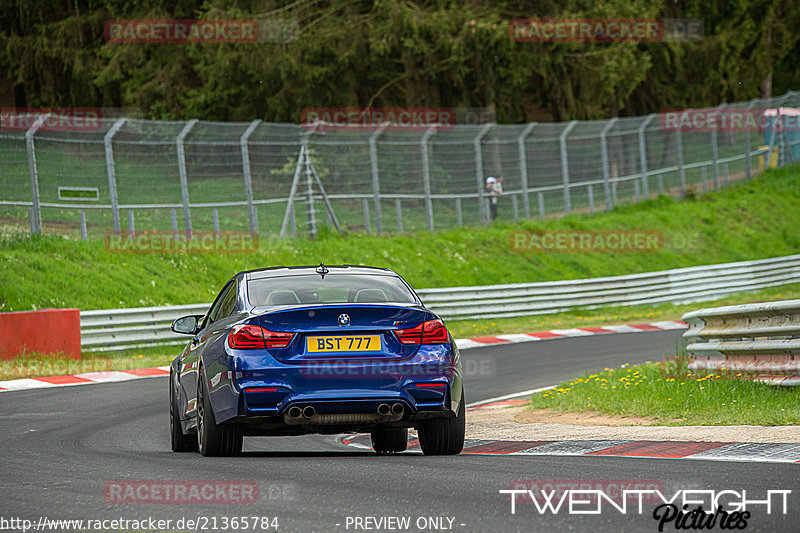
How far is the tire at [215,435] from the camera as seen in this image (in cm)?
842

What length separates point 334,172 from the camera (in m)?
28.6

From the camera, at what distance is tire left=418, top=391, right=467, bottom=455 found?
8.65 metres

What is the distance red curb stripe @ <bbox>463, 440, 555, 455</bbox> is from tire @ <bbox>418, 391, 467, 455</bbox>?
47 centimetres

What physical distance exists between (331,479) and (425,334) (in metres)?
1.39

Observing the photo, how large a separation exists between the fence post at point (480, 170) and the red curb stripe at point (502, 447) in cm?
2276

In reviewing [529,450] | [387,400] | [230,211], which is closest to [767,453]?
[529,450]

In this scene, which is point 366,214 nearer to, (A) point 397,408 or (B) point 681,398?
(B) point 681,398

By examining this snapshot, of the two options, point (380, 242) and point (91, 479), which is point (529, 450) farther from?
point (380, 242)

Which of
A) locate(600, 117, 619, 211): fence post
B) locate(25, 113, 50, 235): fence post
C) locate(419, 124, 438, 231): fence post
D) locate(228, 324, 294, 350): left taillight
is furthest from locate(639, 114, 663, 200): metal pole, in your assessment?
locate(228, 324, 294, 350): left taillight

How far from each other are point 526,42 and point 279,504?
34.2m

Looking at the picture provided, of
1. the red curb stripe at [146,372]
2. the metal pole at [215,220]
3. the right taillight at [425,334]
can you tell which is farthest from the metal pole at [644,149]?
the right taillight at [425,334]

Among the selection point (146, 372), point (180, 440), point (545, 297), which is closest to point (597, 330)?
point (545, 297)

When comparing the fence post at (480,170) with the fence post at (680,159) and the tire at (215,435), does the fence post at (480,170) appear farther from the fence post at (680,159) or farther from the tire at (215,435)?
the tire at (215,435)

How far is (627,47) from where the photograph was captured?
4056 centimetres
